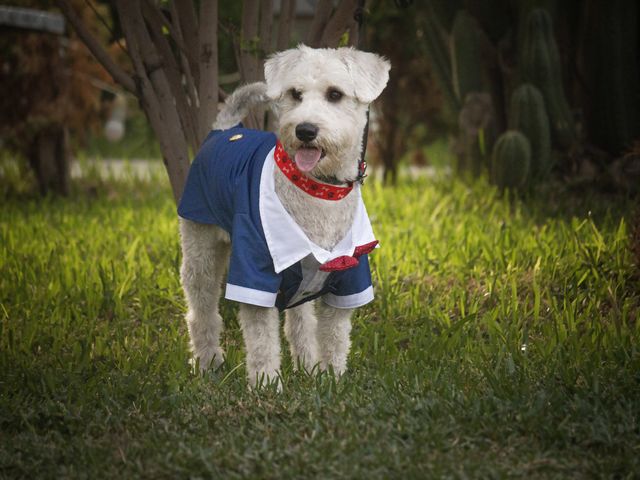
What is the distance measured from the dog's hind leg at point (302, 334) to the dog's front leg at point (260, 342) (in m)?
0.40

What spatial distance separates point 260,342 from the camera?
3689 mm

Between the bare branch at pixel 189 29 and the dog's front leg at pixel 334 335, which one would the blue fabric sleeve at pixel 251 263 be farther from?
the bare branch at pixel 189 29

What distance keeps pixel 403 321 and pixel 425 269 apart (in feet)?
2.53

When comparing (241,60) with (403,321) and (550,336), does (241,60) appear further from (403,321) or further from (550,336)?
(550,336)

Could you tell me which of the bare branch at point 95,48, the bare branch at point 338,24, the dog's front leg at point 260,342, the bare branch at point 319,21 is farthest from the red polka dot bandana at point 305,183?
the bare branch at point 95,48

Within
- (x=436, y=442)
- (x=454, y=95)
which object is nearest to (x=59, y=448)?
(x=436, y=442)

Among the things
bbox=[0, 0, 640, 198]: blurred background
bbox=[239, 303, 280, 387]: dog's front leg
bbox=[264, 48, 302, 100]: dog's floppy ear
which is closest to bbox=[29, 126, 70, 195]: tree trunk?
bbox=[0, 0, 640, 198]: blurred background

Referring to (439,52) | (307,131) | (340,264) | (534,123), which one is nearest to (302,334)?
(340,264)

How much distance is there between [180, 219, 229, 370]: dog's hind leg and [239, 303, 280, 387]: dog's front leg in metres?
0.57

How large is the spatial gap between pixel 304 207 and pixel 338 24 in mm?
1742

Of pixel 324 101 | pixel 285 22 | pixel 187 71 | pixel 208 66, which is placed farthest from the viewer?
pixel 187 71

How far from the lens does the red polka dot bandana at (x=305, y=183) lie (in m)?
3.65

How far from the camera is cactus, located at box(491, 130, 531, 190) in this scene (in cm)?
695

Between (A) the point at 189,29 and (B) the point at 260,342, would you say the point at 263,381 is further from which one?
(A) the point at 189,29
